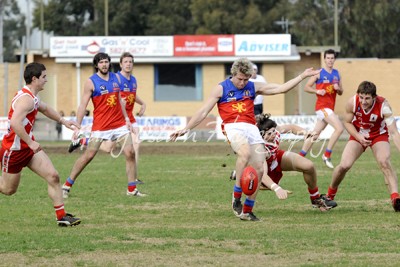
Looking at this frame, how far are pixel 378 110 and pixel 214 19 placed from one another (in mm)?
60980

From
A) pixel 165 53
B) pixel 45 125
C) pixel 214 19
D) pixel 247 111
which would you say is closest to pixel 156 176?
pixel 247 111

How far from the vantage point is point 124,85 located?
1752 centimetres

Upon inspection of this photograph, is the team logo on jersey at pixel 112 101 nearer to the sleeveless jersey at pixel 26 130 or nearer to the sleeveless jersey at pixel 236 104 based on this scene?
the sleeveless jersey at pixel 236 104

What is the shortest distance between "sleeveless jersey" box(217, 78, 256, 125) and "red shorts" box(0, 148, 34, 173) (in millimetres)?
2602

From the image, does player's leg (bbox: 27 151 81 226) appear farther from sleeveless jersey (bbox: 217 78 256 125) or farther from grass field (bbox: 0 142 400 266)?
sleeveless jersey (bbox: 217 78 256 125)

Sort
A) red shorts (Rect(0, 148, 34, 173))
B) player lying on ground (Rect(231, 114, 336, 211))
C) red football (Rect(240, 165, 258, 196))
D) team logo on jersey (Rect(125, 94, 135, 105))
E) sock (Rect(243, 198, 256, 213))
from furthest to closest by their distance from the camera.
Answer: team logo on jersey (Rect(125, 94, 135, 105)) < player lying on ground (Rect(231, 114, 336, 211)) < sock (Rect(243, 198, 256, 213)) < red football (Rect(240, 165, 258, 196)) < red shorts (Rect(0, 148, 34, 173))

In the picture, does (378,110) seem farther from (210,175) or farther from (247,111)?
(210,175)

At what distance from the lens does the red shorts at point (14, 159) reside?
1143 centimetres

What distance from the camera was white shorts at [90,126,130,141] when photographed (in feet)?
51.8

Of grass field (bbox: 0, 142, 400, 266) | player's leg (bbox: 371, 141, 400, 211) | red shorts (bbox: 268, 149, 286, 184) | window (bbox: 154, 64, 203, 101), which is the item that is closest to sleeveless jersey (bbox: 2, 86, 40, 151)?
grass field (bbox: 0, 142, 400, 266)

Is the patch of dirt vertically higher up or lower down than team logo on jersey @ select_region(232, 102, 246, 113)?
lower down

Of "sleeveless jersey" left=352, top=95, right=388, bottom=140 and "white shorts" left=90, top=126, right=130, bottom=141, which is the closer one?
"sleeveless jersey" left=352, top=95, right=388, bottom=140

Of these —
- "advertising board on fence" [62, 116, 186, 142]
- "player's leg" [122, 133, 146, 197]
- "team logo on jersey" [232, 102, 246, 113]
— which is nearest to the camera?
"team logo on jersey" [232, 102, 246, 113]

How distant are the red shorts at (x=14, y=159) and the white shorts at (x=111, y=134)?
4232mm
